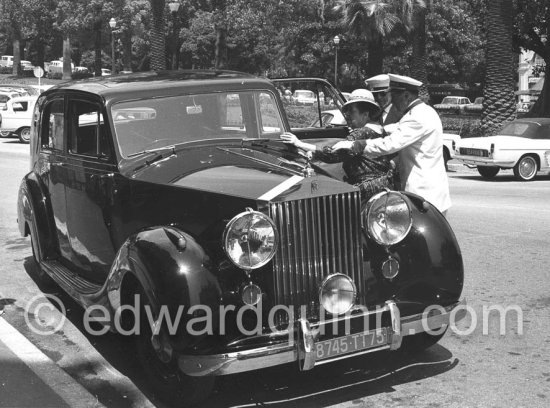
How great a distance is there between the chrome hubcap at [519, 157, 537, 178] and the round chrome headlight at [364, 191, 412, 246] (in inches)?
522

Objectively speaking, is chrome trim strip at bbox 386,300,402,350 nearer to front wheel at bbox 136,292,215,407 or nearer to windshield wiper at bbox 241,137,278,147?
front wheel at bbox 136,292,215,407

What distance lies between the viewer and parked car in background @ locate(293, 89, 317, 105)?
9.98m

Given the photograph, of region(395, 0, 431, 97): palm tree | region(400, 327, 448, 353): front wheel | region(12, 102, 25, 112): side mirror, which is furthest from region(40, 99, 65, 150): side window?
region(395, 0, 431, 97): palm tree

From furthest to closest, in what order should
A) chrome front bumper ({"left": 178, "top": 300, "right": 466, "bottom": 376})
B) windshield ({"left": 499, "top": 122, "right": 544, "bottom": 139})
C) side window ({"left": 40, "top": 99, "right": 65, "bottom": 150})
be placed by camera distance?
windshield ({"left": 499, "top": 122, "right": 544, "bottom": 139}), side window ({"left": 40, "top": 99, "right": 65, "bottom": 150}), chrome front bumper ({"left": 178, "top": 300, "right": 466, "bottom": 376})

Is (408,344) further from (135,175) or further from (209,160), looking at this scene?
(135,175)

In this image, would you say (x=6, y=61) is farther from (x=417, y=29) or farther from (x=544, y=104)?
(x=544, y=104)

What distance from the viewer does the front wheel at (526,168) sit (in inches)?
669

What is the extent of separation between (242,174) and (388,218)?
97cm

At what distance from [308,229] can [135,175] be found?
4.80 feet

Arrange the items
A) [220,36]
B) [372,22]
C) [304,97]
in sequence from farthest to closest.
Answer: [220,36] → [372,22] → [304,97]

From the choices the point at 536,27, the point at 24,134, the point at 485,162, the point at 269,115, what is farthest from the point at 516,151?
the point at 24,134

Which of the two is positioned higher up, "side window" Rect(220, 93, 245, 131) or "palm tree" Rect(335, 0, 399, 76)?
"palm tree" Rect(335, 0, 399, 76)

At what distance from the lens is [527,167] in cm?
1711

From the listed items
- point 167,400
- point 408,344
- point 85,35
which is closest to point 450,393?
point 408,344
